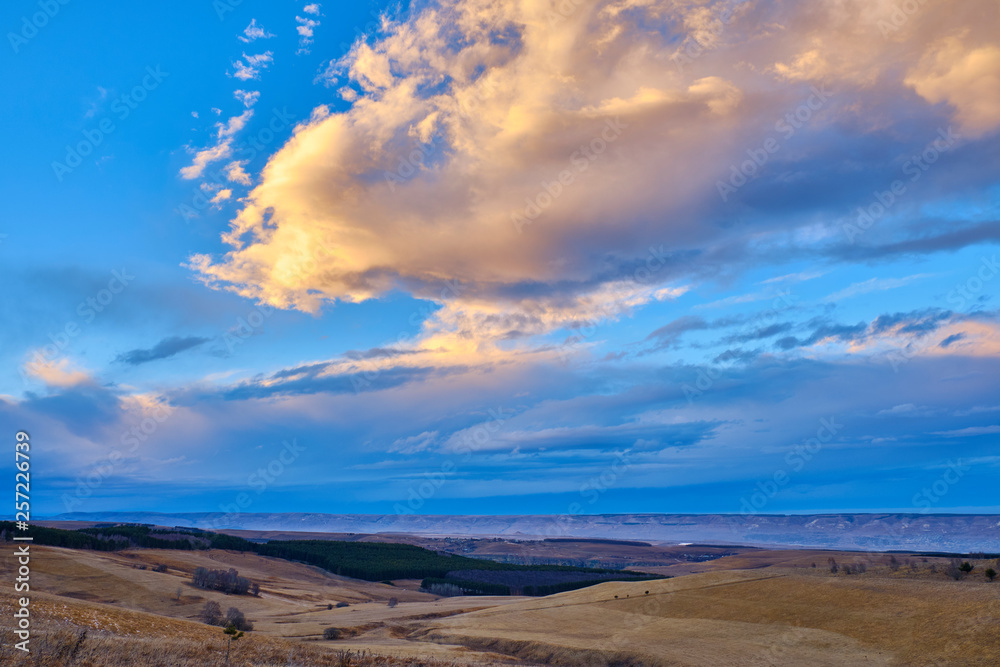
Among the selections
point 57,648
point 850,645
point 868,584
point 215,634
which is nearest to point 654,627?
point 850,645

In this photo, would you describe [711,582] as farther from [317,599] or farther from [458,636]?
[317,599]

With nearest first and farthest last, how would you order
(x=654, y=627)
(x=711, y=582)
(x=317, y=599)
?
(x=654, y=627) < (x=711, y=582) < (x=317, y=599)

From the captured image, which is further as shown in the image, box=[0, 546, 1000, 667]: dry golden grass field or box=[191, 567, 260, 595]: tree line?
box=[191, 567, 260, 595]: tree line

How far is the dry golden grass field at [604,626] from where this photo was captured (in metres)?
40.3

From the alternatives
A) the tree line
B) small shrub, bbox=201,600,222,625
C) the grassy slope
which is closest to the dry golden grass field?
the grassy slope

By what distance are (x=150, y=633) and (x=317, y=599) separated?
A: 10317 cm

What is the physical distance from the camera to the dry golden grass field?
40.3m

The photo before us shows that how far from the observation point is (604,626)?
74125 mm

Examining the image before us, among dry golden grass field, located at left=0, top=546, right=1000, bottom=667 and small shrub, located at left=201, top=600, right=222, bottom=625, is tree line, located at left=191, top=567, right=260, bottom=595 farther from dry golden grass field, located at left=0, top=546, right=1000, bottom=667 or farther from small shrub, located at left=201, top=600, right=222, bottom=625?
small shrub, located at left=201, top=600, right=222, bottom=625

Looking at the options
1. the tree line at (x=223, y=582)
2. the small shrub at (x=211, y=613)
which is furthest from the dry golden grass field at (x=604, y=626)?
the tree line at (x=223, y=582)

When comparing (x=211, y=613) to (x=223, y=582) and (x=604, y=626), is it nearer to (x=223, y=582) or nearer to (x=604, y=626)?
(x=223, y=582)

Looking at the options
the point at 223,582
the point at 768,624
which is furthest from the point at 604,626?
the point at 223,582

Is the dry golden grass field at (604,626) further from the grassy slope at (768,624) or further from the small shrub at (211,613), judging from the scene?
the small shrub at (211,613)

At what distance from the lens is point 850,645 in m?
56.2
